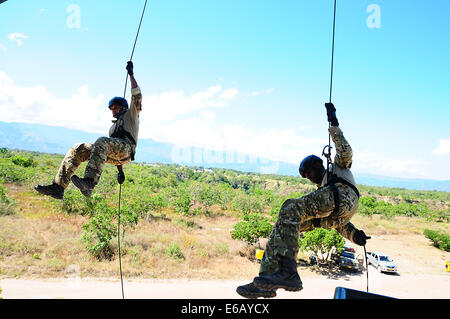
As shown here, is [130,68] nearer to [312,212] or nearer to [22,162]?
[312,212]

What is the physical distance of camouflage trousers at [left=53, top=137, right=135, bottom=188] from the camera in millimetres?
3870

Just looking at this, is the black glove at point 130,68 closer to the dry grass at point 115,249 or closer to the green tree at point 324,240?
the dry grass at point 115,249

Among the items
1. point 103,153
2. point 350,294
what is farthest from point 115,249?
point 350,294

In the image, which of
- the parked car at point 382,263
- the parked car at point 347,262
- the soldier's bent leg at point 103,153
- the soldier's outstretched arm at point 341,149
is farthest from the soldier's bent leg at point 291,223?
the parked car at point 382,263

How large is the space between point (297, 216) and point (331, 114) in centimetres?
145

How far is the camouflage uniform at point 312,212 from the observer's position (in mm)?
Answer: 2822

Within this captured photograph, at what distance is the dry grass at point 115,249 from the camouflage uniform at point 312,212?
1355cm

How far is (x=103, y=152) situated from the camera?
13.0 ft

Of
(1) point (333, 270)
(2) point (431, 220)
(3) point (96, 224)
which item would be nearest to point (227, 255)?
(1) point (333, 270)

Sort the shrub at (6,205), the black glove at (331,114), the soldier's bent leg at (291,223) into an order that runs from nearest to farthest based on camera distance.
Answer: the soldier's bent leg at (291,223) < the black glove at (331,114) < the shrub at (6,205)

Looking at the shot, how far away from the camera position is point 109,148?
160 inches

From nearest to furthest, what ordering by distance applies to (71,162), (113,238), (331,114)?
(331,114) → (71,162) → (113,238)

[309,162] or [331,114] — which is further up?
[331,114]
